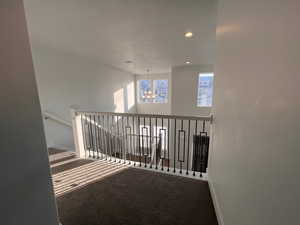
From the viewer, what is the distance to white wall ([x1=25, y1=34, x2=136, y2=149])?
3.35 meters

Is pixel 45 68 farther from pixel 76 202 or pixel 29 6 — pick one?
pixel 76 202

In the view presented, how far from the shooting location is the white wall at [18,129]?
2.55 ft

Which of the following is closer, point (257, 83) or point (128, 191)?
point (257, 83)

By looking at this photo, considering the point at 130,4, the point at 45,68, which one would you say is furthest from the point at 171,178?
the point at 45,68

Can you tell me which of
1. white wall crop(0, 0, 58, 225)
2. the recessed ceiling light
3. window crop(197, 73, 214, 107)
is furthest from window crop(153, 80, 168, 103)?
white wall crop(0, 0, 58, 225)

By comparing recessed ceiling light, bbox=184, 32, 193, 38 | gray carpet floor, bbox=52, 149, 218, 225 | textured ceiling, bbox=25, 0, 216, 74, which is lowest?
gray carpet floor, bbox=52, 149, 218, 225

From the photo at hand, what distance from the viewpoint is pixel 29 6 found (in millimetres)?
1791

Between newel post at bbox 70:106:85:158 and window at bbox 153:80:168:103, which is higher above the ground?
window at bbox 153:80:168:103

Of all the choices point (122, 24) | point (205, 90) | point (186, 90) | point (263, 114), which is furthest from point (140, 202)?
point (205, 90)

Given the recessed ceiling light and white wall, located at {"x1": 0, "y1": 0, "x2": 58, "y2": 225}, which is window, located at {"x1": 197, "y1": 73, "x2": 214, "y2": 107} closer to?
the recessed ceiling light

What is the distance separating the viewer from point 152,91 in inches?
331

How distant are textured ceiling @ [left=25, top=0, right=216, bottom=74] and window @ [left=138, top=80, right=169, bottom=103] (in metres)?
4.69

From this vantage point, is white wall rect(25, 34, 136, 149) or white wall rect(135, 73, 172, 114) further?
white wall rect(135, 73, 172, 114)

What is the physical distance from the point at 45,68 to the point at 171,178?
380 cm
